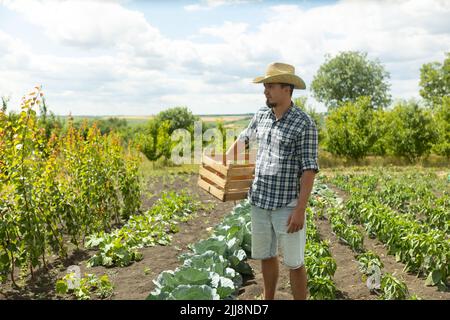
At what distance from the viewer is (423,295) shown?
16.7 ft

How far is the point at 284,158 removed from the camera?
3992mm

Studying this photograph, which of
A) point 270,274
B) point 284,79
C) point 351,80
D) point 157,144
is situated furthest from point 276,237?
point 351,80

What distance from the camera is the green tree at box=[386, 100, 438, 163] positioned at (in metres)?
23.6

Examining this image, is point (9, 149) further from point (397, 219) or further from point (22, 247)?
point (397, 219)

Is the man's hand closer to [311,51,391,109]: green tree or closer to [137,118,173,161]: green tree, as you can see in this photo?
[137,118,173,161]: green tree

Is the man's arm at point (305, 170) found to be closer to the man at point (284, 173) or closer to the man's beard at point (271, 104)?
the man at point (284, 173)

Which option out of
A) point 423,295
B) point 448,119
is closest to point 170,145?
point 448,119

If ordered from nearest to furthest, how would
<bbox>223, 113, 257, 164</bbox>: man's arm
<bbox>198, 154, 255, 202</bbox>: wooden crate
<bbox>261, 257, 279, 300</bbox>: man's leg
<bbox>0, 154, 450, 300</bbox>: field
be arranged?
<bbox>261, 257, 279, 300</bbox>: man's leg < <bbox>223, 113, 257, 164</bbox>: man's arm < <bbox>0, 154, 450, 300</bbox>: field < <bbox>198, 154, 255, 202</bbox>: wooden crate

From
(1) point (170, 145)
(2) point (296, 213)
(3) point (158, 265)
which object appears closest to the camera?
(2) point (296, 213)

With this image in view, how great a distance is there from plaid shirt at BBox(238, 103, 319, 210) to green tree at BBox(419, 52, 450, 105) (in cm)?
4057

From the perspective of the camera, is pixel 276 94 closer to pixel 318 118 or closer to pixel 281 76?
pixel 281 76

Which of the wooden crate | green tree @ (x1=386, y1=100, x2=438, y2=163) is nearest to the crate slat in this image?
the wooden crate

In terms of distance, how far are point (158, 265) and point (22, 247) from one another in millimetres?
1575

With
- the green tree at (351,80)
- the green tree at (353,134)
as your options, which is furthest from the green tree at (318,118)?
the green tree at (351,80)
